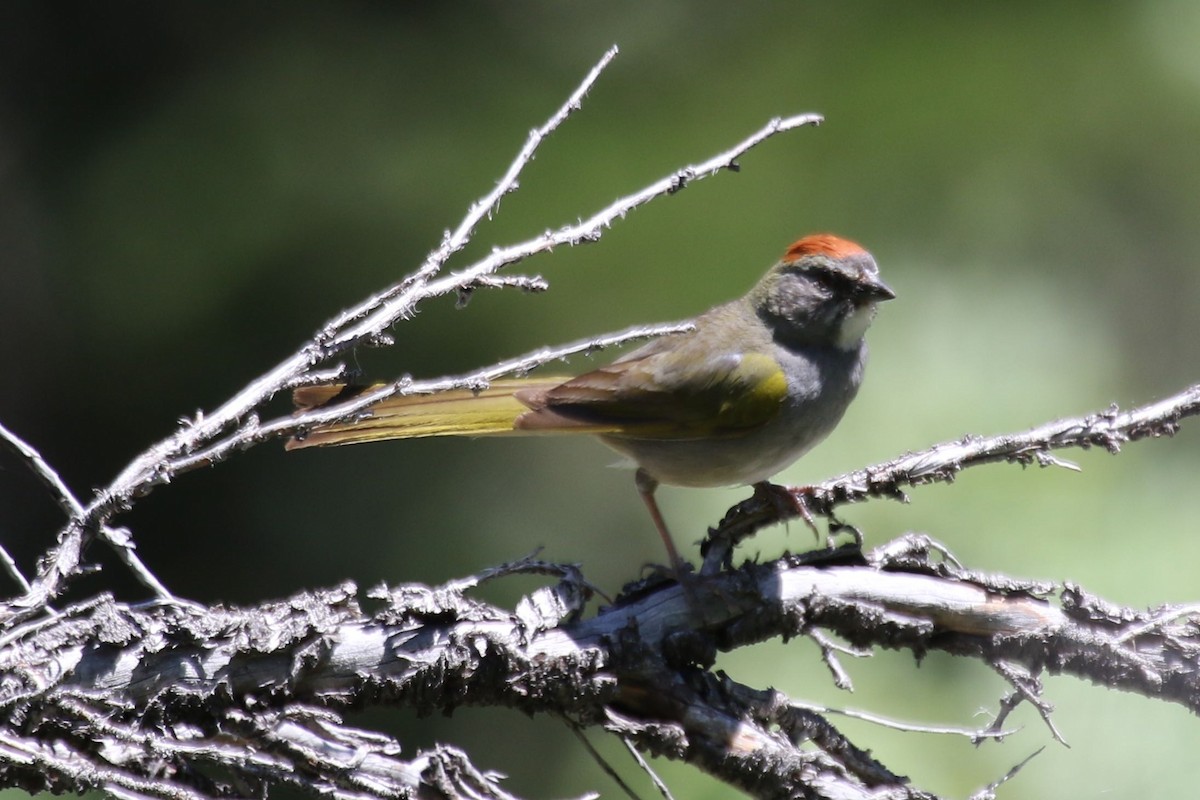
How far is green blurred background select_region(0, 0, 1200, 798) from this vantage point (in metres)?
4.98

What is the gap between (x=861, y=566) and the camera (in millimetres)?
2621

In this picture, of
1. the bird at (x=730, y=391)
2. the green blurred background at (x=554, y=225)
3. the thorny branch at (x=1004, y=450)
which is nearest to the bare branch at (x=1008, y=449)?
the thorny branch at (x=1004, y=450)

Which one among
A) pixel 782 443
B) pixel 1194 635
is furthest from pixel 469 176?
pixel 1194 635

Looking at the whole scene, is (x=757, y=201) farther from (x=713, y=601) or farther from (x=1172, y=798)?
(x=713, y=601)

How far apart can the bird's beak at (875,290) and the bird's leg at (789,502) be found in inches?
31.8

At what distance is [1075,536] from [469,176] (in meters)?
3.19

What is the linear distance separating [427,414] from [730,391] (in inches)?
38.2

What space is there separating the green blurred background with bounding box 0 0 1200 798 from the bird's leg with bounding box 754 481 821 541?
1408mm

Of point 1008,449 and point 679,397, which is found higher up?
point 679,397

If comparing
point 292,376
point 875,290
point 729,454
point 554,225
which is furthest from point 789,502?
point 554,225

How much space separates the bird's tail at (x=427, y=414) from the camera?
2.80 m

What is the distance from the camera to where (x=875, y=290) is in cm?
380

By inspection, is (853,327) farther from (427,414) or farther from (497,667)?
(497,667)

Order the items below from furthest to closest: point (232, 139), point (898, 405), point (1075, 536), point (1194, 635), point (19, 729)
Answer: point (232, 139), point (898, 405), point (1075, 536), point (1194, 635), point (19, 729)
